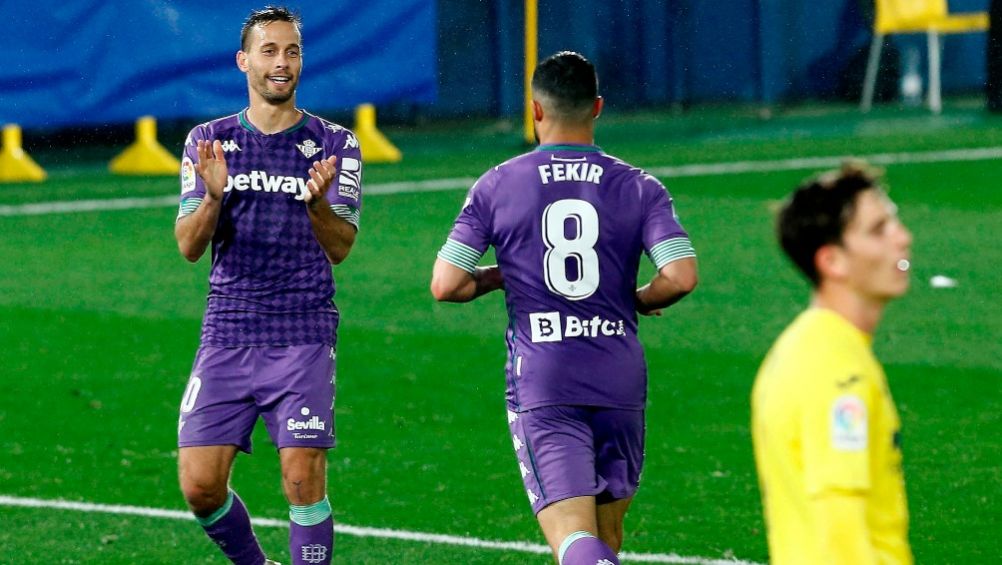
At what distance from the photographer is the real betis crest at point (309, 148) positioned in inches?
296

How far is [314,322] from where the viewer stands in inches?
295

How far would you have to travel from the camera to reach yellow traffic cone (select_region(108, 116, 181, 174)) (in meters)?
22.4

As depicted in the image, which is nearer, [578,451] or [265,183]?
[578,451]

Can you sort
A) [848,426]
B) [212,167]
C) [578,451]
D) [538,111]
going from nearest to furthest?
[848,426], [578,451], [538,111], [212,167]

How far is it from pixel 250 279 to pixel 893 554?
3.74 metres

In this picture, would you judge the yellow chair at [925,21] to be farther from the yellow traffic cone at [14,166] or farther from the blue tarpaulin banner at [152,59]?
the yellow traffic cone at [14,166]

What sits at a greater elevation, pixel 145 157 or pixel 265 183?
A: pixel 265 183

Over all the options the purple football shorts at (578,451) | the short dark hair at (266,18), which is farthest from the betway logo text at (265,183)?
the purple football shorts at (578,451)

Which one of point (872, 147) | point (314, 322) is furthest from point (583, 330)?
point (872, 147)

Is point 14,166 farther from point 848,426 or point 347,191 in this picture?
point 848,426

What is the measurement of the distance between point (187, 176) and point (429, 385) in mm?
4632

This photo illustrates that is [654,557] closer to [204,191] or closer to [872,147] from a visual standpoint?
[204,191]

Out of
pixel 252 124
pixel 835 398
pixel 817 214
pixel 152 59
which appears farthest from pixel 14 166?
pixel 835 398

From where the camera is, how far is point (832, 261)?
167 inches
